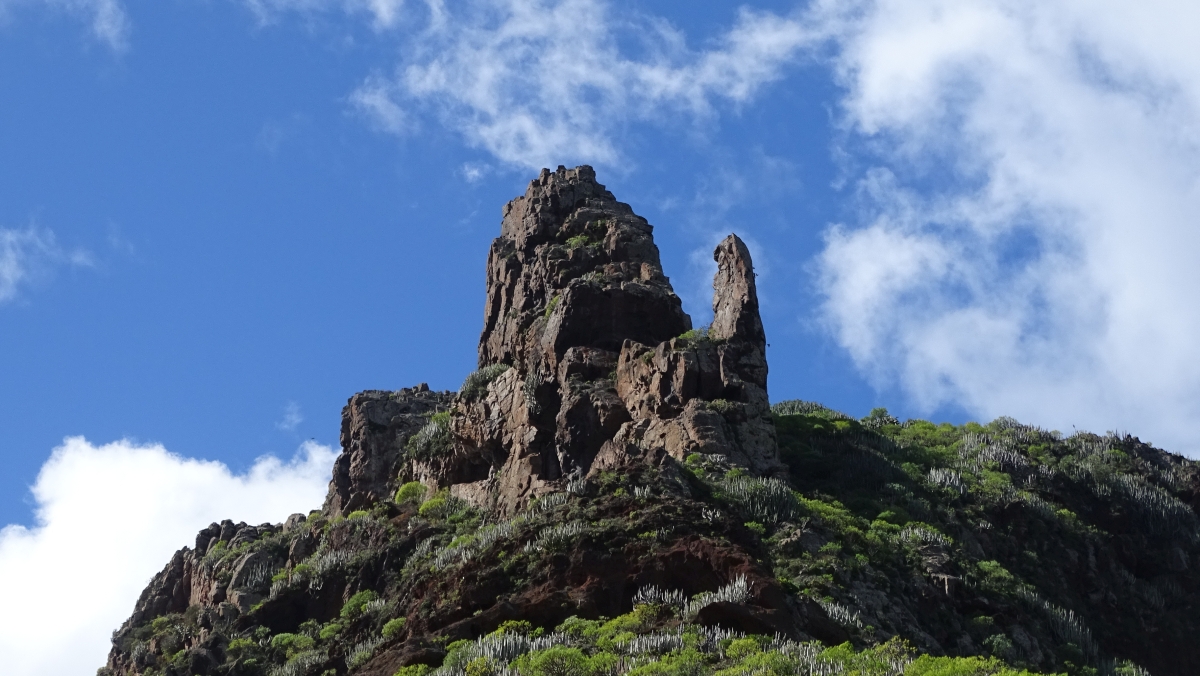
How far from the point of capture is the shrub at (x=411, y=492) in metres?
74.0

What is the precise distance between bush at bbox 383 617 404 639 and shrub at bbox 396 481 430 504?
757 inches

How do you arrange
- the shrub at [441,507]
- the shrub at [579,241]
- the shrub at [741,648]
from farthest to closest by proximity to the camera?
the shrub at [579,241] < the shrub at [441,507] < the shrub at [741,648]

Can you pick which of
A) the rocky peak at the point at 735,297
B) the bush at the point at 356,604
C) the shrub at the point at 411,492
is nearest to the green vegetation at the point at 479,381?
the shrub at the point at 411,492

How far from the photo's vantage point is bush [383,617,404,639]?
53812 mm

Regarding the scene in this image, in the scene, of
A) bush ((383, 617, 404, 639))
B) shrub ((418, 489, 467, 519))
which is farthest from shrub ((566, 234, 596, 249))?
bush ((383, 617, 404, 639))

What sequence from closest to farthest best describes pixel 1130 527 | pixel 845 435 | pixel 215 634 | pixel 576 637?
pixel 576 637
pixel 215 634
pixel 1130 527
pixel 845 435

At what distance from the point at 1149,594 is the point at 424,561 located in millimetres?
25311

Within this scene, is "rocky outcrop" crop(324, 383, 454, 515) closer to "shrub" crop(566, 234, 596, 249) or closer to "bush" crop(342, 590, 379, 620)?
"shrub" crop(566, 234, 596, 249)

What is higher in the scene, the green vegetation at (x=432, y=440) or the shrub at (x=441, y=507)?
the green vegetation at (x=432, y=440)

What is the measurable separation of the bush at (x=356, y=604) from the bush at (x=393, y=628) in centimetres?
687

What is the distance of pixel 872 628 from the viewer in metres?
50.2

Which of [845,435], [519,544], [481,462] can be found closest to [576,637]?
[519,544]

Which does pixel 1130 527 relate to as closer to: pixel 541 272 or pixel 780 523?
pixel 780 523

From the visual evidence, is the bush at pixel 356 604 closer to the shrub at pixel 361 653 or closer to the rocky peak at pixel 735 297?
the shrub at pixel 361 653
